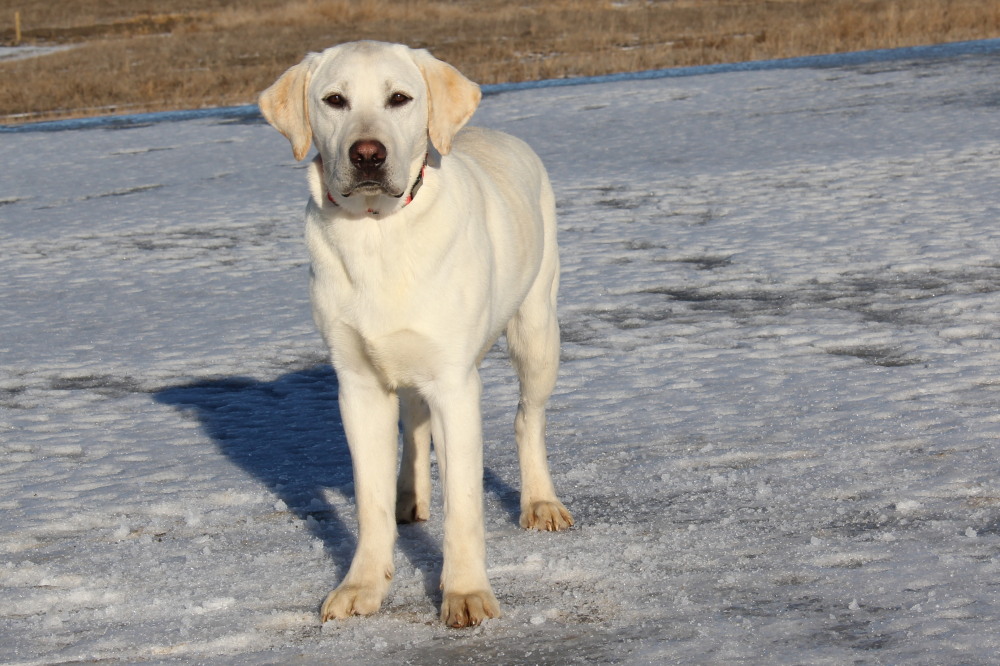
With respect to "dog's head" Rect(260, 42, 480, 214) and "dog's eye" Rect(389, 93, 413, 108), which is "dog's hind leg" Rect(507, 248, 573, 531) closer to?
"dog's head" Rect(260, 42, 480, 214)

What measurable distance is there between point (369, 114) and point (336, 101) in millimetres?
124

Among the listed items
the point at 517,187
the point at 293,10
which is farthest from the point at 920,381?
the point at 293,10

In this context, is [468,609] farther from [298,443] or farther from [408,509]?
[298,443]

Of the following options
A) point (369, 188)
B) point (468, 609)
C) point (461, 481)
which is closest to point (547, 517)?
point (461, 481)

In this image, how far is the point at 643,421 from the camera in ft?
17.8

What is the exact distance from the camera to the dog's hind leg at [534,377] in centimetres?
438

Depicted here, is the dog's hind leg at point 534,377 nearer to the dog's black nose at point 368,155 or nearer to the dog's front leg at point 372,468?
the dog's front leg at point 372,468

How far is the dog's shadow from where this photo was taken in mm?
4336

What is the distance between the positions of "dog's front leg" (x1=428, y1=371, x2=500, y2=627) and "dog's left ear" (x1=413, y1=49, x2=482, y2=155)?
2.28 ft

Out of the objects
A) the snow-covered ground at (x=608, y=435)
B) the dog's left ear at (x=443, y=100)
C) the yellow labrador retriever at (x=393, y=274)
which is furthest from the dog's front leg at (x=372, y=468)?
the dog's left ear at (x=443, y=100)

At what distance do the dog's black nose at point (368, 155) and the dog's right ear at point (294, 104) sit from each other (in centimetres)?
33

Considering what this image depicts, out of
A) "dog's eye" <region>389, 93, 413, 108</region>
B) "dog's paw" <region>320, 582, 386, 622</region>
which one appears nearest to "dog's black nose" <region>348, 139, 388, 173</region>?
"dog's eye" <region>389, 93, 413, 108</region>

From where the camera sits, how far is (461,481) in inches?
144

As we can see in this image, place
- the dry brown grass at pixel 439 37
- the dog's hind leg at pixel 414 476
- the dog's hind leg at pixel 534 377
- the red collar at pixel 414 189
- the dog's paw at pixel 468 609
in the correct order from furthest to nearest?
the dry brown grass at pixel 439 37, the dog's hind leg at pixel 414 476, the dog's hind leg at pixel 534 377, the red collar at pixel 414 189, the dog's paw at pixel 468 609
